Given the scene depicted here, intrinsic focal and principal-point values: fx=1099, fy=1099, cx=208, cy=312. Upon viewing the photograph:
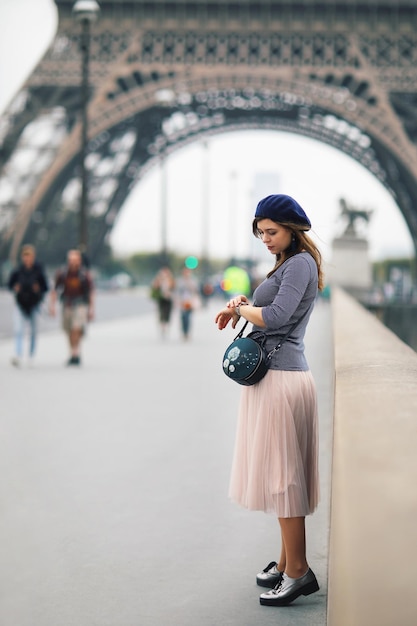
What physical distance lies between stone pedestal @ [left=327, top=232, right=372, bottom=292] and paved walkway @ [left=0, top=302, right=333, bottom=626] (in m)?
33.2

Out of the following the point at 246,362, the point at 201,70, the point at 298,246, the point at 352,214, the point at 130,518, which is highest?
the point at 201,70

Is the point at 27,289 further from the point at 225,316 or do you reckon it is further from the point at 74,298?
the point at 225,316

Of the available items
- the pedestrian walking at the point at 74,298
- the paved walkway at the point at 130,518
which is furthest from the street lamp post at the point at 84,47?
the paved walkway at the point at 130,518

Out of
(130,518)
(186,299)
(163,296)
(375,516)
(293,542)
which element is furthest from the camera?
(163,296)

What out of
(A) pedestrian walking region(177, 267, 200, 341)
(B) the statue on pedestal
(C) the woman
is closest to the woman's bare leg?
(C) the woman

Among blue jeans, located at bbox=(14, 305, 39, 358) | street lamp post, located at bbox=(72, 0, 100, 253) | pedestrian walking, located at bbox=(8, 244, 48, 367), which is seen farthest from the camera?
street lamp post, located at bbox=(72, 0, 100, 253)

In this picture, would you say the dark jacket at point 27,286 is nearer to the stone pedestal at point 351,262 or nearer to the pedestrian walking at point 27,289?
the pedestrian walking at point 27,289

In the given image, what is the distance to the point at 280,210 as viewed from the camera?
4094 millimetres

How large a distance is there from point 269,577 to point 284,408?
790 millimetres

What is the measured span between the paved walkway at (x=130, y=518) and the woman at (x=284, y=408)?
327 mm

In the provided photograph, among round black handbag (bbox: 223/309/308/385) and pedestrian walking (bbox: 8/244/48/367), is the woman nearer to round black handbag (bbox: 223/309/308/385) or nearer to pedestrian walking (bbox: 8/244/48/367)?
round black handbag (bbox: 223/309/308/385)

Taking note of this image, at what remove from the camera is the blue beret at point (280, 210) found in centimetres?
409

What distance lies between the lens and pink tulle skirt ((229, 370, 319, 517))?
13.3 ft

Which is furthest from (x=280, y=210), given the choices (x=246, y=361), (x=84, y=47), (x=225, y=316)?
(x=84, y=47)
